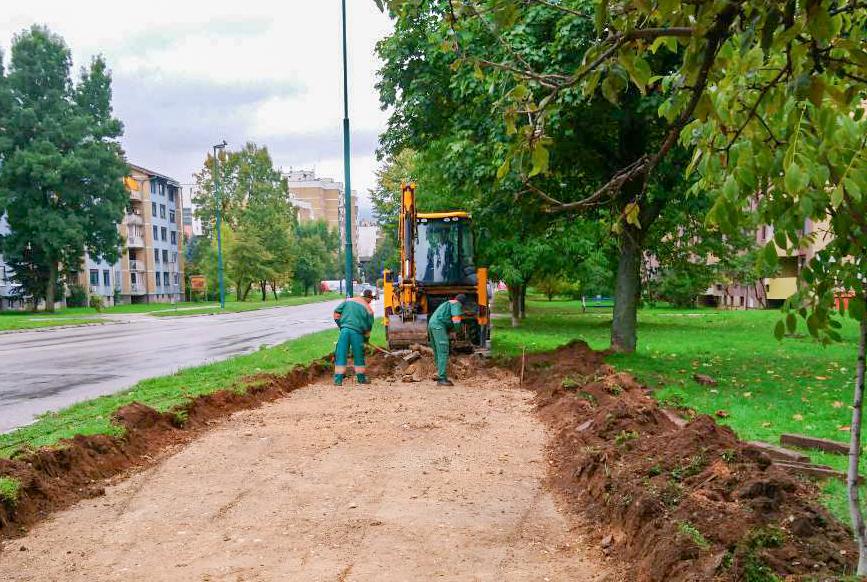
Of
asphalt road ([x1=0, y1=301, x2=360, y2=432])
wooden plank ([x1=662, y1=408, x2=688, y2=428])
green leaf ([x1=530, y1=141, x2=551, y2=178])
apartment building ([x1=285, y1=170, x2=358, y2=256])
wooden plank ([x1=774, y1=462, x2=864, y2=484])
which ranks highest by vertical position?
apartment building ([x1=285, y1=170, x2=358, y2=256])

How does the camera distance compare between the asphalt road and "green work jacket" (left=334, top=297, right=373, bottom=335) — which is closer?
the asphalt road

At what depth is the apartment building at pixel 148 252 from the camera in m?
69.4

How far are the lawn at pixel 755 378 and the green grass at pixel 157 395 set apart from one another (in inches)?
219

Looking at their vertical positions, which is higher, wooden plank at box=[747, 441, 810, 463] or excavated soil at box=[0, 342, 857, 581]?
wooden plank at box=[747, 441, 810, 463]

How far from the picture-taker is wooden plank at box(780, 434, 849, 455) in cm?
619

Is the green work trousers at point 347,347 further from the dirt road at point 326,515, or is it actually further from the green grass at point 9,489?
the green grass at point 9,489

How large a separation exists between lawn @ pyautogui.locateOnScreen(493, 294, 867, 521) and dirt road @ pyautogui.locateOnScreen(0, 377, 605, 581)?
7.20 ft

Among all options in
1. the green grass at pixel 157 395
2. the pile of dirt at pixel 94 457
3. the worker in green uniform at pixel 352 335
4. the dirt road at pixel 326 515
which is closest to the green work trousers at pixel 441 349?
the worker in green uniform at pixel 352 335

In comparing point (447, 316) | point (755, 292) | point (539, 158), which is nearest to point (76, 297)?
point (755, 292)

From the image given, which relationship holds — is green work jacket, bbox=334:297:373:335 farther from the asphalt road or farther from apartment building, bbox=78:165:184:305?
apartment building, bbox=78:165:184:305

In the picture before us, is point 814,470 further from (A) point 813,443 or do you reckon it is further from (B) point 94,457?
(B) point 94,457

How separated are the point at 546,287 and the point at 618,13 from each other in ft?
136

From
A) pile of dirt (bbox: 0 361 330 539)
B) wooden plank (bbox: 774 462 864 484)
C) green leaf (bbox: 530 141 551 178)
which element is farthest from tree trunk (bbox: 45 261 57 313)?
green leaf (bbox: 530 141 551 178)

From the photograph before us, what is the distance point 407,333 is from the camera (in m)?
16.1
